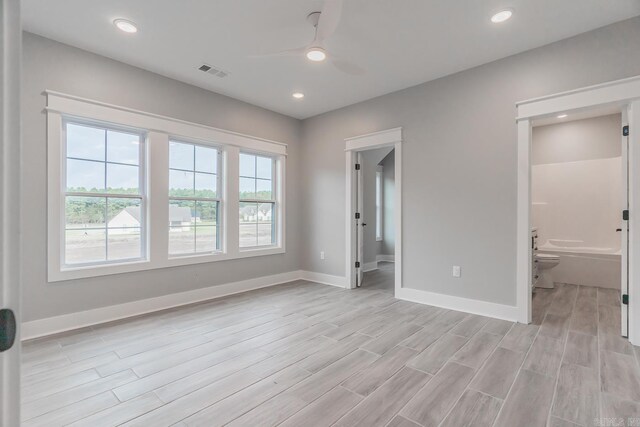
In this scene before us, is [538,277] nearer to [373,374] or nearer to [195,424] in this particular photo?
[373,374]

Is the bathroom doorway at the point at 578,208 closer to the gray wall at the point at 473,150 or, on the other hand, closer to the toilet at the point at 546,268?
the toilet at the point at 546,268

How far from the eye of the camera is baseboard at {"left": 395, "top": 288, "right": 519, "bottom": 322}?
11.0ft

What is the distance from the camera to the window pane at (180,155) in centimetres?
399

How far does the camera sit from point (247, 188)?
487cm

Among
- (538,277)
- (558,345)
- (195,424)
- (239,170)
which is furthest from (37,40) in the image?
(538,277)

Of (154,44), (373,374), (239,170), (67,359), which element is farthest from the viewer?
(239,170)

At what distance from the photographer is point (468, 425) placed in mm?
1718

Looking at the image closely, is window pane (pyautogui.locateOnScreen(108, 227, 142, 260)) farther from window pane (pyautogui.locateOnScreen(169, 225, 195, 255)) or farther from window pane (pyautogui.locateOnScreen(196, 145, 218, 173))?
window pane (pyautogui.locateOnScreen(196, 145, 218, 173))

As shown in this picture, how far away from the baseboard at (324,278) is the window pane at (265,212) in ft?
3.98

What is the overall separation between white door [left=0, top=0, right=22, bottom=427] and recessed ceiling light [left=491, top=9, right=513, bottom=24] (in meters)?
3.27

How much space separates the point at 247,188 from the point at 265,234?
851 millimetres

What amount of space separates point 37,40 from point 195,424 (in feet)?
12.3

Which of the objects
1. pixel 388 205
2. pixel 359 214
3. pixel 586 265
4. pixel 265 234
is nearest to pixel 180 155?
pixel 265 234

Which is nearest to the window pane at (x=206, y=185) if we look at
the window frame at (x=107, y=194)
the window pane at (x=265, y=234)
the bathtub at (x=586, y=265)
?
the window frame at (x=107, y=194)
